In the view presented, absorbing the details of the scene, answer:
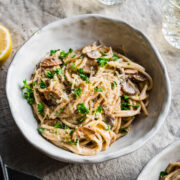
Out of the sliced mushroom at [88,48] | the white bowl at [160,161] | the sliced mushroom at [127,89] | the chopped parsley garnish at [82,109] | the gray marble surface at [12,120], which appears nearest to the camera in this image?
the white bowl at [160,161]

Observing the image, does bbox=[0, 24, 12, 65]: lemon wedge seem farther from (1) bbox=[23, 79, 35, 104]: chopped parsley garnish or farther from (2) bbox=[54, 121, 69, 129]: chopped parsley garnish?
(2) bbox=[54, 121, 69, 129]: chopped parsley garnish

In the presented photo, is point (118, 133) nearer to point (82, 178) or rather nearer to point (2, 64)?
point (82, 178)

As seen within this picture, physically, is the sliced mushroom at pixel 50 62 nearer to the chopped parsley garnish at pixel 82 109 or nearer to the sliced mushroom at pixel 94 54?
the sliced mushroom at pixel 94 54

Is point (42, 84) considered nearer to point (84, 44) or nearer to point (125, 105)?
point (84, 44)

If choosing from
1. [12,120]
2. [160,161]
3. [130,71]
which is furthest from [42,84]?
[160,161]

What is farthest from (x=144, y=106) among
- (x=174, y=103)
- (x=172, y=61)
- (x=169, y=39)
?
(x=169, y=39)

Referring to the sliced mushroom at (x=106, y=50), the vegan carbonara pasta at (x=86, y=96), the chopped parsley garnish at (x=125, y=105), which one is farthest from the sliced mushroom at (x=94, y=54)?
the chopped parsley garnish at (x=125, y=105)
